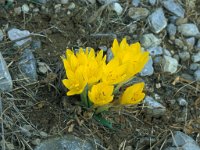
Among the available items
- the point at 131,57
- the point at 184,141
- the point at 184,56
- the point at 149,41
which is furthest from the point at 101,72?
the point at 184,56

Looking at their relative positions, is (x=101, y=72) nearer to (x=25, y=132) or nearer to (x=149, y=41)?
(x=25, y=132)

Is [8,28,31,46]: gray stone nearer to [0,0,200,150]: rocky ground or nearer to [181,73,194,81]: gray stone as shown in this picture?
[0,0,200,150]: rocky ground

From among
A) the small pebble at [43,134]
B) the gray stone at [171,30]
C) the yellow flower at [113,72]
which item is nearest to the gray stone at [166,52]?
the gray stone at [171,30]

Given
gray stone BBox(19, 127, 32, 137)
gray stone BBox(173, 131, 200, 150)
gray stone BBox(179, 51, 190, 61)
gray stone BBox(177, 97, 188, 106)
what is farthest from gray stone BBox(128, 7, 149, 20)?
gray stone BBox(19, 127, 32, 137)

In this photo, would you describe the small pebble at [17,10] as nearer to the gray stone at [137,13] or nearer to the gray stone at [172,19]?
the gray stone at [137,13]

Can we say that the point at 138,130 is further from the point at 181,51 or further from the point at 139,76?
the point at 181,51
